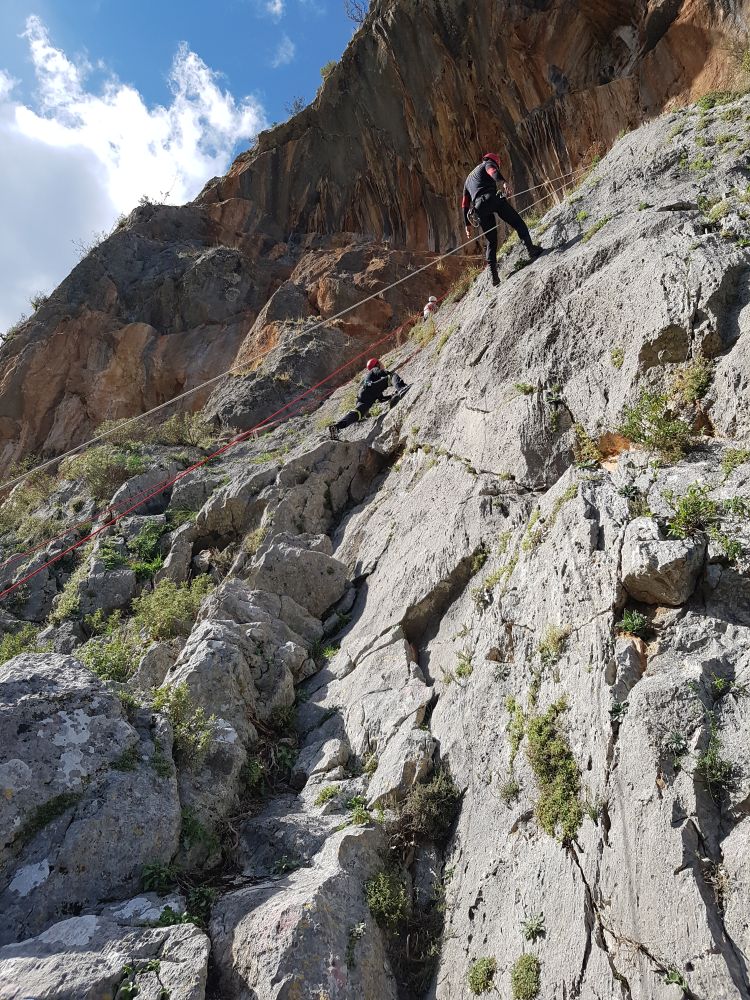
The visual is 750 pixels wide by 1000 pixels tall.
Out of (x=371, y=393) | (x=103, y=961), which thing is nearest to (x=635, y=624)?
(x=103, y=961)

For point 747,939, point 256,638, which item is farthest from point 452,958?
point 256,638

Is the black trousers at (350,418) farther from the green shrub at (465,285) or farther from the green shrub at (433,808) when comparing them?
the green shrub at (433,808)

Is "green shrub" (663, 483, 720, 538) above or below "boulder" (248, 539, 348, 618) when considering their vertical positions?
below

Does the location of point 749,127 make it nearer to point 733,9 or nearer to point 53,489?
point 733,9

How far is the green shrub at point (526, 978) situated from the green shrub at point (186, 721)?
3.28 meters

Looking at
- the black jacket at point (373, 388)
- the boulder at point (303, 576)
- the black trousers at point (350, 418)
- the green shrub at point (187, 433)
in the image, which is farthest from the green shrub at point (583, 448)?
the green shrub at point (187, 433)

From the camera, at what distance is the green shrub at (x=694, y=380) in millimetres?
6566

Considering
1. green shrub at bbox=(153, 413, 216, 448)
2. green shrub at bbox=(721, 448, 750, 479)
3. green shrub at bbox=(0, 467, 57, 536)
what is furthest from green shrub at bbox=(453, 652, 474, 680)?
green shrub at bbox=(0, 467, 57, 536)

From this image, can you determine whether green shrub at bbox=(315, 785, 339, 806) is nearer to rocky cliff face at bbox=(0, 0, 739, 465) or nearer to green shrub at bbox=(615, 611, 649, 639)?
green shrub at bbox=(615, 611, 649, 639)

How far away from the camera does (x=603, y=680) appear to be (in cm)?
482

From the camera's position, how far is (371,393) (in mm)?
14008

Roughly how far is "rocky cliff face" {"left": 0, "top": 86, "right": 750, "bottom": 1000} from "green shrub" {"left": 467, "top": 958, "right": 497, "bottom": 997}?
3 cm

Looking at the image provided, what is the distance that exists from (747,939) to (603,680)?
171 cm

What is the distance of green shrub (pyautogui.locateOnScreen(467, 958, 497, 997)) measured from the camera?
439 centimetres
